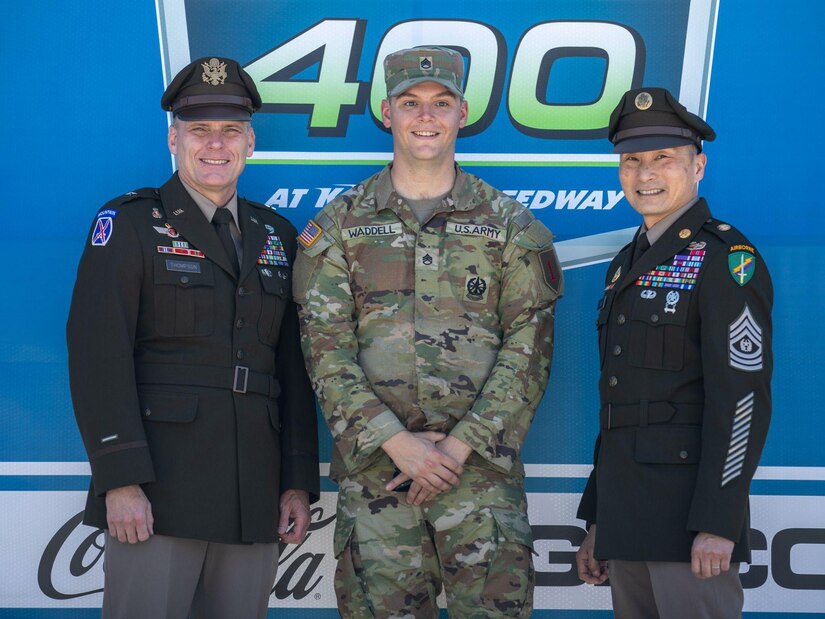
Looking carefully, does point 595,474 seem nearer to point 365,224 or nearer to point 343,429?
point 343,429

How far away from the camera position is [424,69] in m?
2.80

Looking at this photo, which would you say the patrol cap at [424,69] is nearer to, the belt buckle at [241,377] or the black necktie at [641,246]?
the black necktie at [641,246]

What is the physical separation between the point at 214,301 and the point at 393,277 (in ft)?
1.63

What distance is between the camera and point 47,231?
3307mm

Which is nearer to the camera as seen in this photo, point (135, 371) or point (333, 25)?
point (135, 371)

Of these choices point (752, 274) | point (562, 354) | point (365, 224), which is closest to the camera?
point (752, 274)

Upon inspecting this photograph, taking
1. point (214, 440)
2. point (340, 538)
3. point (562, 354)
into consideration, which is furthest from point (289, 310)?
point (562, 354)

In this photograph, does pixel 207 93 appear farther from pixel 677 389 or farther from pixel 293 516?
pixel 677 389

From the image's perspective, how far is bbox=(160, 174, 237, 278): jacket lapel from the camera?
272 cm

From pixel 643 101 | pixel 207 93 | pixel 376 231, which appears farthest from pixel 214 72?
pixel 643 101

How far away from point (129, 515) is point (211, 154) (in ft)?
3.34

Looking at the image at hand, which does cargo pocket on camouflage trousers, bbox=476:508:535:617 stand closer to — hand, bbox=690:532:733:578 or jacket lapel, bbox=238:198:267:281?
hand, bbox=690:532:733:578

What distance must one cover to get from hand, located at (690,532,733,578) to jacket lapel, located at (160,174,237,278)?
1.40 metres

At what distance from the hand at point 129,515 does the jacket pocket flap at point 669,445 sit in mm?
1256
